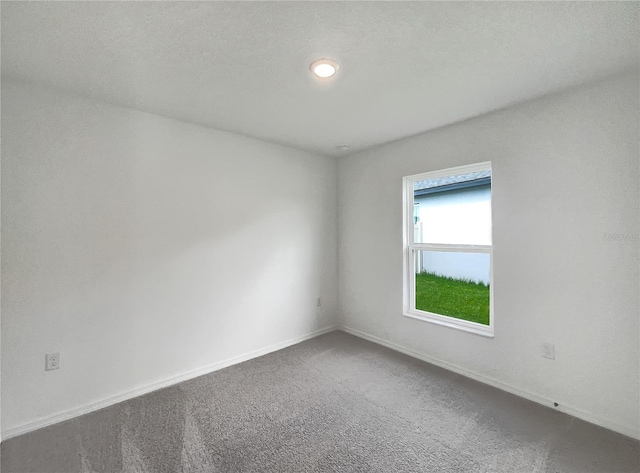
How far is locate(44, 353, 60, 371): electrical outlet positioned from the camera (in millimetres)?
2061

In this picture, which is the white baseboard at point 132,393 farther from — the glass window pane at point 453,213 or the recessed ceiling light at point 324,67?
the recessed ceiling light at point 324,67

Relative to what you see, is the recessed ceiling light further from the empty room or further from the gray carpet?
the gray carpet

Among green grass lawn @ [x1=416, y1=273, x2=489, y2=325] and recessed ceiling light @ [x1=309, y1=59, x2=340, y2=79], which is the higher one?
recessed ceiling light @ [x1=309, y1=59, x2=340, y2=79]

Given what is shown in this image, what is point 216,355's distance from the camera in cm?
291

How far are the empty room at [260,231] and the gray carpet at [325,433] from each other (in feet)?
0.05

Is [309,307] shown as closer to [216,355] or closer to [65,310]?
[216,355]

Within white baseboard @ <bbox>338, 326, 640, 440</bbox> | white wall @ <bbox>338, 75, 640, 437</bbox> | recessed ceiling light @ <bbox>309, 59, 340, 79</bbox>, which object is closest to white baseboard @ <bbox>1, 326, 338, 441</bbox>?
white baseboard @ <bbox>338, 326, 640, 440</bbox>

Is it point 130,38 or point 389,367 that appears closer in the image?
point 130,38

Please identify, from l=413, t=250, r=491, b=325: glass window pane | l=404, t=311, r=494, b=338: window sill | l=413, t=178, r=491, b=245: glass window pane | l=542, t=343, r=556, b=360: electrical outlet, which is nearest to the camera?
l=542, t=343, r=556, b=360: electrical outlet

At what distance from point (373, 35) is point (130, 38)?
1355 mm

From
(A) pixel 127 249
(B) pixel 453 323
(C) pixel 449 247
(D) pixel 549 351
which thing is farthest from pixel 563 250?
(A) pixel 127 249

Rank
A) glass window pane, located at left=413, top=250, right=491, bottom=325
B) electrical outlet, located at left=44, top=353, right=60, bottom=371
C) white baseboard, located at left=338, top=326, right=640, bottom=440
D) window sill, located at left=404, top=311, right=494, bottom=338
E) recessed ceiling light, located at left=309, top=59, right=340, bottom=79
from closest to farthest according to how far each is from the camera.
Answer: recessed ceiling light, located at left=309, top=59, right=340, bottom=79 → white baseboard, located at left=338, top=326, right=640, bottom=440 → electrical outlet, located at left=44, top=353, right=60, bottom=371 → window sill, located at left=404, top=311, right=494, bottom=338 → glass window pane, located at left=413, top=250, right=491, bottom=325

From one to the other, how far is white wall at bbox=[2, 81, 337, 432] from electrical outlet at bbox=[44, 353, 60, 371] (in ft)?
0.10

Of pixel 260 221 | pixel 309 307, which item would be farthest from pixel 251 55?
pixel 309 307
